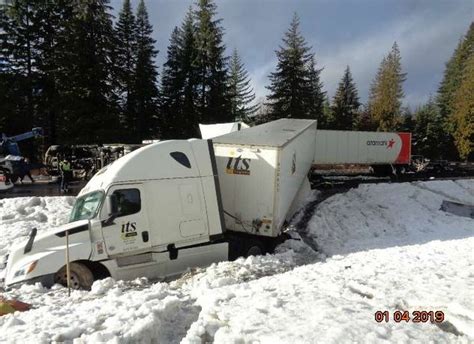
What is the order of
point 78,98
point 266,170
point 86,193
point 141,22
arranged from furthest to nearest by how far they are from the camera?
1. point 141,22
2. point 78,98
3. point 266,170
4. point 86,193

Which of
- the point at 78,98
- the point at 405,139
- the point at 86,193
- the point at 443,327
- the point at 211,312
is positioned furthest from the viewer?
the point at 78,98

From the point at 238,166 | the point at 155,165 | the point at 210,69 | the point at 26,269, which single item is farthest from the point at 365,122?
the point at 26,269

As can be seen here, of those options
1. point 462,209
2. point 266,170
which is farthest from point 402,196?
point 266,170

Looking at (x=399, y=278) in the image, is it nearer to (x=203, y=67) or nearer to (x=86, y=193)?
(x=86, y=193)

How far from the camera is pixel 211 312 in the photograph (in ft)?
18.0

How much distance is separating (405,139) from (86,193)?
76.0 feet

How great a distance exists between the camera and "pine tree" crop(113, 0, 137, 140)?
38.9 metres

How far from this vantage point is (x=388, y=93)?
182 ft

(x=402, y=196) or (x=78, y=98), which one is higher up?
(x=78, y=98)

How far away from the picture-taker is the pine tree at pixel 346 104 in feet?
180

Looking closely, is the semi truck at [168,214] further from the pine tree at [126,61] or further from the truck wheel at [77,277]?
the pine tree at [126,61]

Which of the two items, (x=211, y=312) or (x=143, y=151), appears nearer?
(x=211, y=312)

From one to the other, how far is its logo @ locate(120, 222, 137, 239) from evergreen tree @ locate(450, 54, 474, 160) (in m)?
51.5

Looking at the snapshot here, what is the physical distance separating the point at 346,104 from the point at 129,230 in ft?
181
